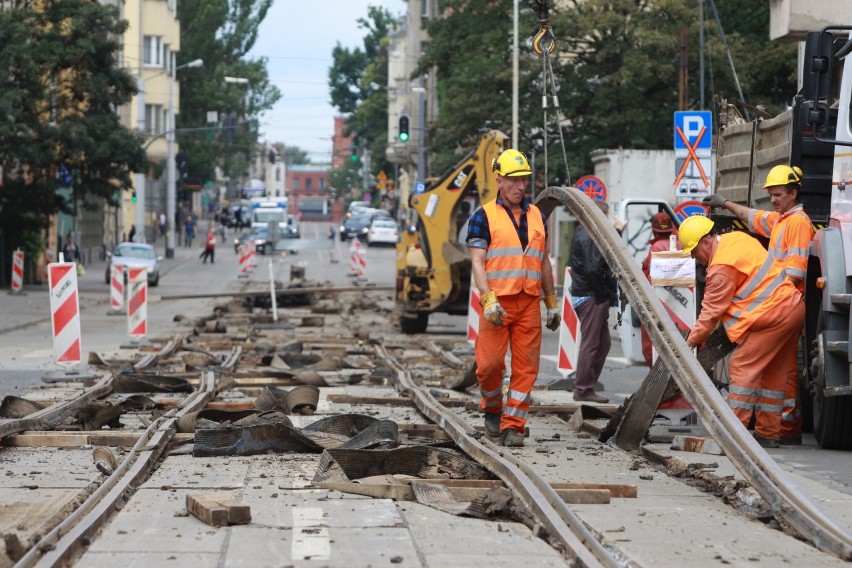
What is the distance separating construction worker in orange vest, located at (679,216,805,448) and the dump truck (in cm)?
26

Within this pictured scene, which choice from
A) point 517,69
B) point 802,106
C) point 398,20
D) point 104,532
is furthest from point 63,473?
point 398,20

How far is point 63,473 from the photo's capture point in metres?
9.08

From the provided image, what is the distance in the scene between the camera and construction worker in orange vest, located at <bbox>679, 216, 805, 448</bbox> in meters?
10.8

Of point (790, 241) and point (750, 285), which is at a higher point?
point (790, 241)

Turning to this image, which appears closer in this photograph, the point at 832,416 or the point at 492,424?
the point at 492,424

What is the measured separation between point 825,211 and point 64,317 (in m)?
8.42

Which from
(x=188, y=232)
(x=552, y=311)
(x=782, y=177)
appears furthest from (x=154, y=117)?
(x=552, y=311)

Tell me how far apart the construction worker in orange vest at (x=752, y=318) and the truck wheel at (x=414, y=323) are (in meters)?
15.4

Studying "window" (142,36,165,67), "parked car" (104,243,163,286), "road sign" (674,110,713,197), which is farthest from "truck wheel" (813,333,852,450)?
"window" (142,36,165,67)

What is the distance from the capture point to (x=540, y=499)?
7582mm

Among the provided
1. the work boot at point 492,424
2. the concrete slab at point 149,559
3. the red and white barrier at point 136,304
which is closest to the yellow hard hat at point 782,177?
the work boot at point 492,424

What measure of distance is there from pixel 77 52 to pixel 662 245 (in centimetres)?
3007

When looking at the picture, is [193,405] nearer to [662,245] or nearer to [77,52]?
[662,245]

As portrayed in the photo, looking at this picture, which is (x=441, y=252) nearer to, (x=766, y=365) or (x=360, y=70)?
(x=766, y=365)
